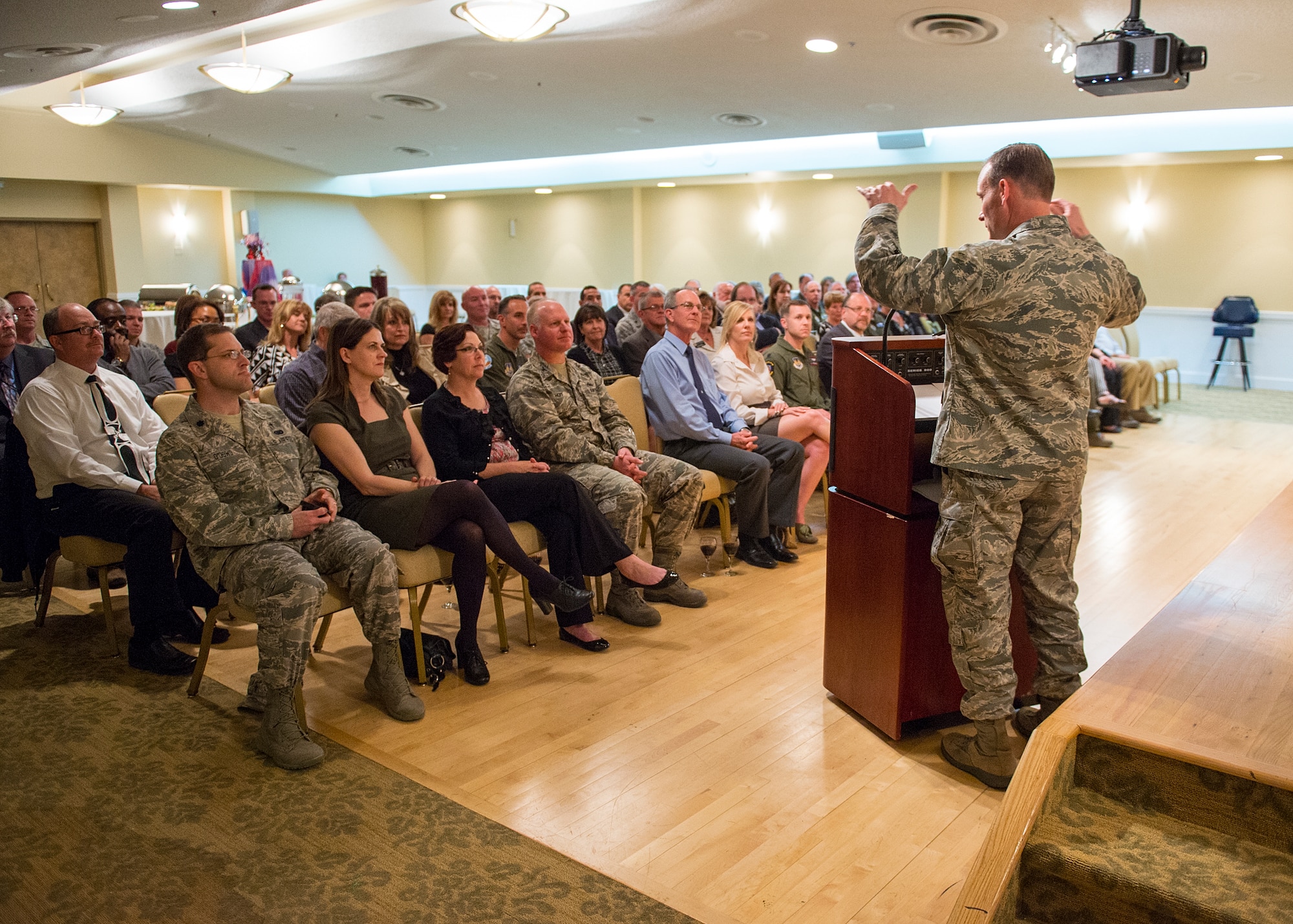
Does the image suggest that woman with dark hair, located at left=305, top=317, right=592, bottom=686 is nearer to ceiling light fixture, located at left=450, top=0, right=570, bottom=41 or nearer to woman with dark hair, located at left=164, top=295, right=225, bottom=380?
woman with dark hair, located at left=164, top=295, right=225, bottom=380

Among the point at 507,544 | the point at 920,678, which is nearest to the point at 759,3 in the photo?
the point at 507,544

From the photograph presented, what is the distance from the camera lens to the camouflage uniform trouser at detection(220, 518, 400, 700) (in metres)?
2.77

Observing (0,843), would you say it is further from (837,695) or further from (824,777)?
(837,695)

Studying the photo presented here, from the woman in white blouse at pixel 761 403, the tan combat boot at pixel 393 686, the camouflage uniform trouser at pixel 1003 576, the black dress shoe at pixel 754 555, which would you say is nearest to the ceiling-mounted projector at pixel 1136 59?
the woman in white blouse at pixel 761 403

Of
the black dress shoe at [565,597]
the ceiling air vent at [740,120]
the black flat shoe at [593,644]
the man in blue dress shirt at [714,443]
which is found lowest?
the black flat shoe at [593,644]

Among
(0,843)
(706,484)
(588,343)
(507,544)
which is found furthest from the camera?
(588,343)

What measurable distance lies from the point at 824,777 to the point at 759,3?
5034 mm

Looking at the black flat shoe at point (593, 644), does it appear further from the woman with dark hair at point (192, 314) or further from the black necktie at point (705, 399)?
the woman with dark hair at point (192, 314)

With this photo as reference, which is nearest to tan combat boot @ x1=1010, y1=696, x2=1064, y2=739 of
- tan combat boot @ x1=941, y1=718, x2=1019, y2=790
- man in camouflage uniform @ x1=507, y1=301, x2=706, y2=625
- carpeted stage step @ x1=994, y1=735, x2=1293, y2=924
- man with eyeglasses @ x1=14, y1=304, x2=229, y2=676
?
tan combat boot @ x1=941, y1=718, x2=1019, y2=790

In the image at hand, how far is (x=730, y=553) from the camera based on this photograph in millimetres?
4711

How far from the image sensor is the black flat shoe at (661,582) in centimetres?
369

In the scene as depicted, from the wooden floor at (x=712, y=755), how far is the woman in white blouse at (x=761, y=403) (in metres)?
0.70

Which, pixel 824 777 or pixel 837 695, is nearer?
pixel 824 777

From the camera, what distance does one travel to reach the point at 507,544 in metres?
3.37
